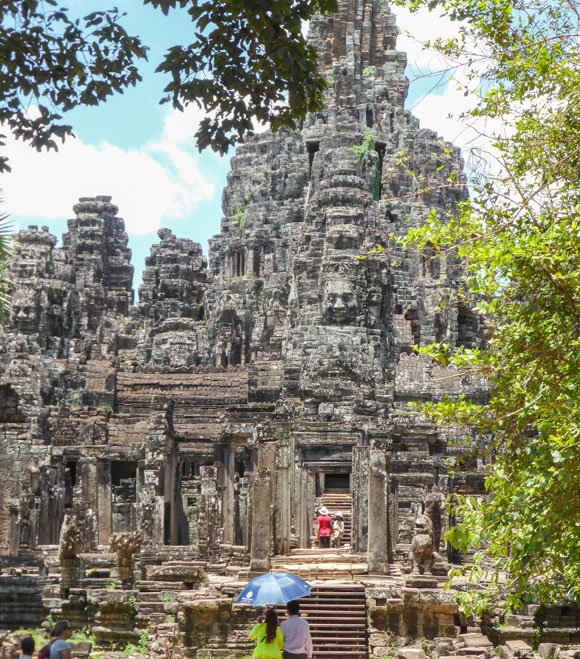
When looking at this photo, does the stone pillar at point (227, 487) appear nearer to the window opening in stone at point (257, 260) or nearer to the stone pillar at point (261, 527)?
the stone pillar at point (261, 527)

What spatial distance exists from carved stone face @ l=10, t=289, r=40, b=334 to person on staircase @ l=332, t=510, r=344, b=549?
22177 millimetres

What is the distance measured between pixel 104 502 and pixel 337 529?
6281mm

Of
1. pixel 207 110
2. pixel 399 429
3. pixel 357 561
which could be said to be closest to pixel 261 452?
pixel 357 561

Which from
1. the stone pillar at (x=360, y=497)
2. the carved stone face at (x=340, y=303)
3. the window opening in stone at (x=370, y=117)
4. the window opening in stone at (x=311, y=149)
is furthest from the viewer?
the window opening in stone at (x=370, y=117)

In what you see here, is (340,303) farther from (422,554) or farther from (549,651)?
(549,651)

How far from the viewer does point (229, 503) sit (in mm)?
24703

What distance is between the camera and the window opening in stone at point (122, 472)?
3125 centimetres

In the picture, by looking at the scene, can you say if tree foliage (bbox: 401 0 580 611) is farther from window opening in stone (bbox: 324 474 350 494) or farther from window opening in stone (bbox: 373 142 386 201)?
window opening in stone (bbox: 373 142 386 201)

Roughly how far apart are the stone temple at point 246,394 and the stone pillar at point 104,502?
2.2 inches

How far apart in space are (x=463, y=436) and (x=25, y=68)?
21597mm

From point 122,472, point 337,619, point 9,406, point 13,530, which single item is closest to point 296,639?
point 337,619

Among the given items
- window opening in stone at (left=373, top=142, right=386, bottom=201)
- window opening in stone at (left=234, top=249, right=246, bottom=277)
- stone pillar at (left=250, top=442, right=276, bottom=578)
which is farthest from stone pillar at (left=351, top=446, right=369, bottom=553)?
window opening in stone at (left=234, top=249, right=246, bottom=277)

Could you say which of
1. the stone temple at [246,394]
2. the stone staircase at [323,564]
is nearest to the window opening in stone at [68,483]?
the stone temple at [246,394]

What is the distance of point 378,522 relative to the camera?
63.4ft
